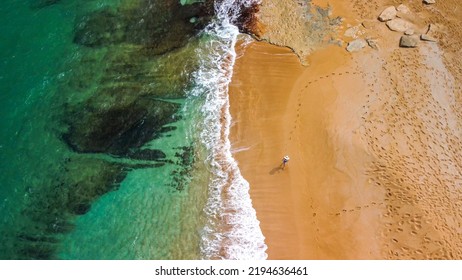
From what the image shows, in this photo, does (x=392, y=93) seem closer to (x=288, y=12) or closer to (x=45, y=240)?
(x=288, y=12)

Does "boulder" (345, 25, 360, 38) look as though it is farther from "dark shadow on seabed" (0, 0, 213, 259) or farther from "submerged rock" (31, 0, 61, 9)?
"submerged rock" (31, 0, 61, 9)

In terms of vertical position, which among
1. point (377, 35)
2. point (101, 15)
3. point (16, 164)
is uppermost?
point (101, 15)

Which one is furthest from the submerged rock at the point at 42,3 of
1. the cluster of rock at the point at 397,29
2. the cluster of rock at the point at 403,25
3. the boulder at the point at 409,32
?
the boulder at the point at 409,32

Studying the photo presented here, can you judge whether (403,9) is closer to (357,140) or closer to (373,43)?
(373,43)

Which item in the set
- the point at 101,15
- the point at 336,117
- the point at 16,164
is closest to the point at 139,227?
the point at 16,164

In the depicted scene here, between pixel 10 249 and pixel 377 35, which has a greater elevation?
pixel 377 35

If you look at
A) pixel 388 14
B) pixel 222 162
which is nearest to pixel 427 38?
pixel 388 14

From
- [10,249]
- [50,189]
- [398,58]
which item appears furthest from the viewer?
[398,58]
